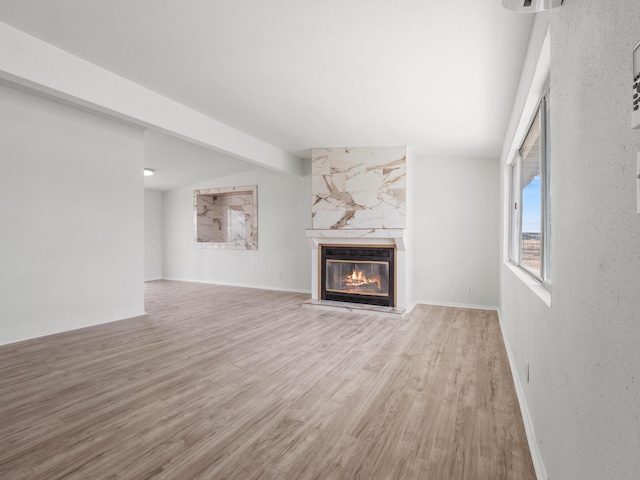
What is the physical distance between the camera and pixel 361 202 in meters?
5.44

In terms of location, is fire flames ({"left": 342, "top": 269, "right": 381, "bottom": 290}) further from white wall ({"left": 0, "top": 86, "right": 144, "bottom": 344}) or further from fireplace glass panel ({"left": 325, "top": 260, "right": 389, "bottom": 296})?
white wall ({"left": 0, "top": 86, "right": 144, "bottom": 344})

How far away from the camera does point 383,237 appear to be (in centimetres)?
521

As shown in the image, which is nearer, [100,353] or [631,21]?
[631,21]

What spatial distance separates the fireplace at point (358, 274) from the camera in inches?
212

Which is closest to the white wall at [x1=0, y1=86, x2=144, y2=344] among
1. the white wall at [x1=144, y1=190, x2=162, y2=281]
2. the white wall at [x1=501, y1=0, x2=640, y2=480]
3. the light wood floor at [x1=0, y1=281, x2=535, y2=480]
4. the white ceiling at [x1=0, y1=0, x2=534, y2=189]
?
the light wood floor at [x1=0, y1=281, x2=535, y2=480]

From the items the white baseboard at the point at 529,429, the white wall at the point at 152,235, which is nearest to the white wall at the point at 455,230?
the white baseboard at the point at 529,429

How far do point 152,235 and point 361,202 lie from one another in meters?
6.04

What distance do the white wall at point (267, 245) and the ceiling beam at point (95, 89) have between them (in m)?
2.54

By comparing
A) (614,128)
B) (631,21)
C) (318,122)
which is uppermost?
(318,122)

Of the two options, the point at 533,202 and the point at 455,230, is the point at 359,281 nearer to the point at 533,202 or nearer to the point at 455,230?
the point at 455,230

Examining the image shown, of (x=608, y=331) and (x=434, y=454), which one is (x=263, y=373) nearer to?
(x=434, y=454)

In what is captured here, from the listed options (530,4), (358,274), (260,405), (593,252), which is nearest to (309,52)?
(530,4)

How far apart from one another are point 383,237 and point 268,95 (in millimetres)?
2597

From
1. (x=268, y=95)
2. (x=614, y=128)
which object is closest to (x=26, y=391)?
(x=268, y=95)
